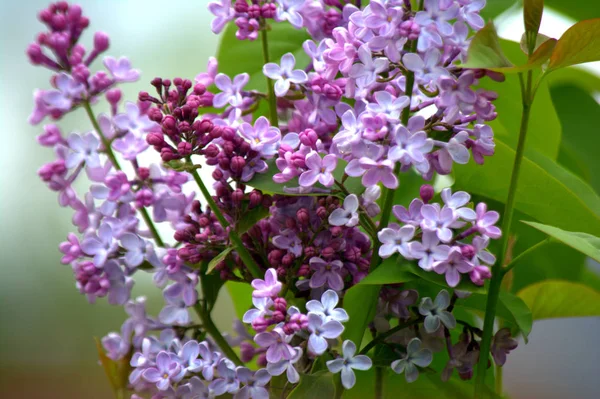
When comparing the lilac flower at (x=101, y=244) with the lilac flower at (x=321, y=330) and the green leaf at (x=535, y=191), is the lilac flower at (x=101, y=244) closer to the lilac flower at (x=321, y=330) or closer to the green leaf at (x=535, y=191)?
the lilac flower at (x=321, y=330)

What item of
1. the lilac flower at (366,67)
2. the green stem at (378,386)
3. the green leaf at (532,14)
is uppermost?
the green leaf at (532,14)

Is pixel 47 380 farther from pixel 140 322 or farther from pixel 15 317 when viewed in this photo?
pixel 140 322

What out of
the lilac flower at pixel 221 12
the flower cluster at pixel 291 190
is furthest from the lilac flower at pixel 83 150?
the lilac flower at pixel 221 12

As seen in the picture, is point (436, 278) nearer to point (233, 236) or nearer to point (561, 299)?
point (233, 236)

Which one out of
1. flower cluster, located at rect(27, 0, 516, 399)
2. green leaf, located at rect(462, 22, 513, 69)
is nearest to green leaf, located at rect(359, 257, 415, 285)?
flower cluster, located at rect(27, 0, 516, 399)

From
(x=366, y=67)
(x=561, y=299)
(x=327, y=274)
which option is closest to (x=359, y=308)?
(x=327, y=274)

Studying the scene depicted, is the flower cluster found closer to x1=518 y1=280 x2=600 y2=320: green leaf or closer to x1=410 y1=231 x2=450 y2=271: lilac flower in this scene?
x1=410 y1=231 x2=450 y2=271: lilac flower
